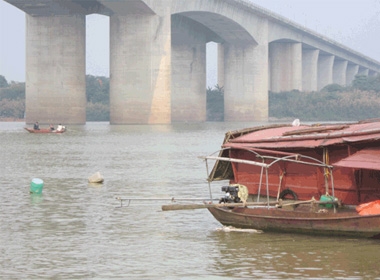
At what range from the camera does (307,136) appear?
65.1 feet

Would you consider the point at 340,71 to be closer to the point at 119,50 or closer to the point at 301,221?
the point at 119,50

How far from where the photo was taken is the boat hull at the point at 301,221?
17906 mm

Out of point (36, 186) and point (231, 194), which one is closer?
point (231, 194)

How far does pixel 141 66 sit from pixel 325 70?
83.6 metres

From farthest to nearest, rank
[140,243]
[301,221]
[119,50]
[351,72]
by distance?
[351,72] < [119,50] < [140,243] < [301,221]

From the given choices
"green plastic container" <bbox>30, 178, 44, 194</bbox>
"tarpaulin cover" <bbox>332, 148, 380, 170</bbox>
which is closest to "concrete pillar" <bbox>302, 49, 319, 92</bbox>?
"green plastic container" <bbox>30, 178, 44, 194</bbox>

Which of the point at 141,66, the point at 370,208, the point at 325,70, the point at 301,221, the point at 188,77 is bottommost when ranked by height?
the point at 301,221

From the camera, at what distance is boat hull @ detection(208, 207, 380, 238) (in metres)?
17.9

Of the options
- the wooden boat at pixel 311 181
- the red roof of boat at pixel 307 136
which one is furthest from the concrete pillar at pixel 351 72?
the wooden boat at pixel 311 181

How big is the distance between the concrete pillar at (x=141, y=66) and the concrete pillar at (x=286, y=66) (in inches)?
1921

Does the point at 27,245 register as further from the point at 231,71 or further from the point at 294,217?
the point at 231,71

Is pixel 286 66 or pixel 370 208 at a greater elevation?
pixel 286 66

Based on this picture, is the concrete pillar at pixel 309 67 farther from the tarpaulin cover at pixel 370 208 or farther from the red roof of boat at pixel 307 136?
the tarpaulin cover at pixel 370 208

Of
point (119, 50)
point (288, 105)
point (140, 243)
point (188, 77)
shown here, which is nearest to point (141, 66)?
point (119, 50)
